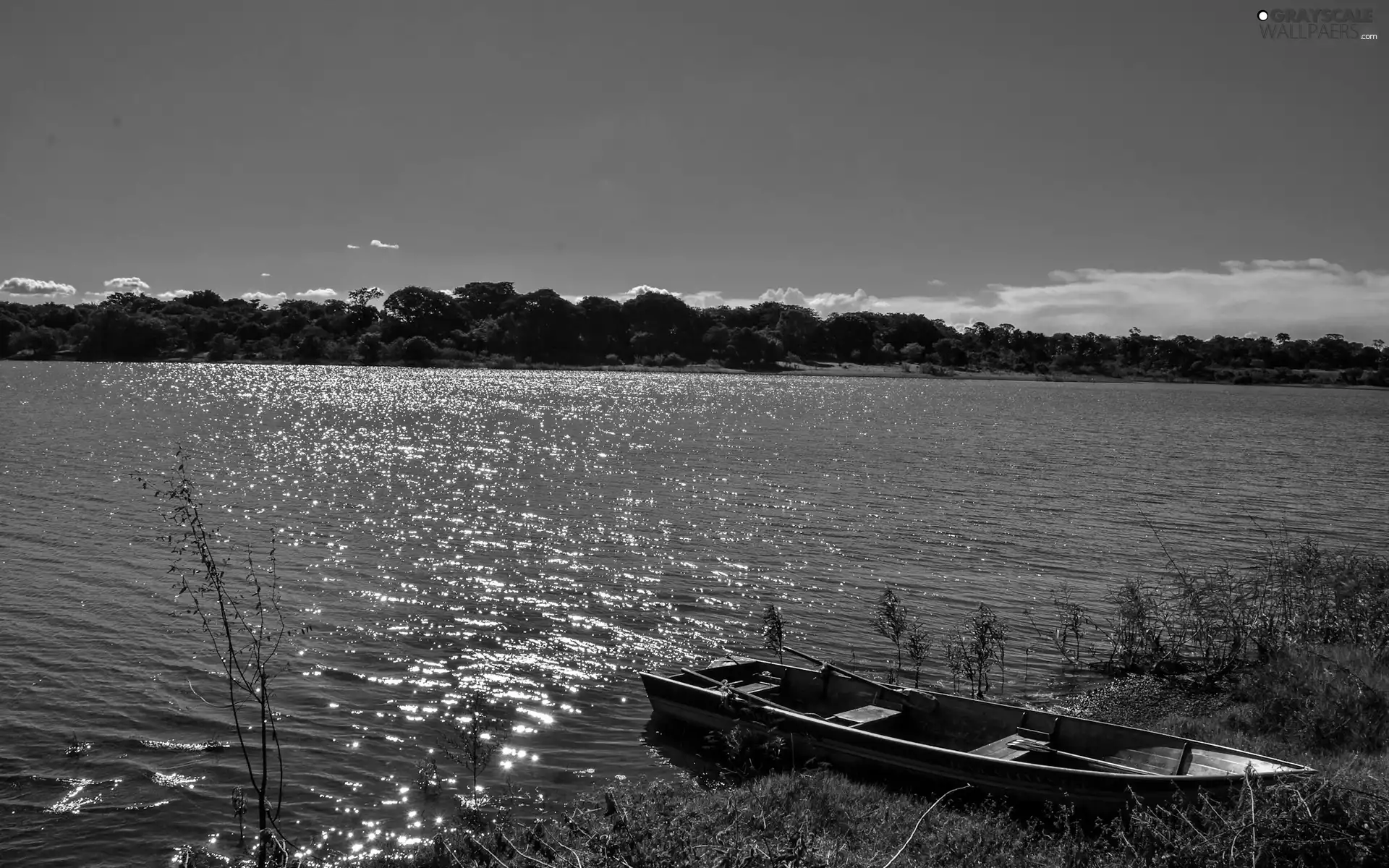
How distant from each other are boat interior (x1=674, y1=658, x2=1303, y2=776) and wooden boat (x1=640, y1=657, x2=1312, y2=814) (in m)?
0.02

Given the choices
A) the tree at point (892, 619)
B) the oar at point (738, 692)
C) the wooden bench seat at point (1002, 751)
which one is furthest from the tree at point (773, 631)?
the wooden bench seat at point (1002, 751)

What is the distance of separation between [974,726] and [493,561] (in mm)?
16161

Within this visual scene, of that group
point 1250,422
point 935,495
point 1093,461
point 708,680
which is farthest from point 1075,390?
point 708,680

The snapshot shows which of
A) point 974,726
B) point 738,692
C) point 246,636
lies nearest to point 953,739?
point 974,726

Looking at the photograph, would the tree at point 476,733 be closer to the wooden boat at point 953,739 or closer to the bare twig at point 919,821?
the wooden boat at point 953,739

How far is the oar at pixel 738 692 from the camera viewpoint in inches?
540

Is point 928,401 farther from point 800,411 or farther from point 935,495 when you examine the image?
point 935,495

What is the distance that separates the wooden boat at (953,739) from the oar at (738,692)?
0.03 metres

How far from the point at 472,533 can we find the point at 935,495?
20.3 m

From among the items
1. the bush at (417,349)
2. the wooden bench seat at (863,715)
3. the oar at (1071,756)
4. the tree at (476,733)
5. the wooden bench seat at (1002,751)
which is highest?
the bush at (417,349)

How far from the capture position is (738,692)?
14141 mm

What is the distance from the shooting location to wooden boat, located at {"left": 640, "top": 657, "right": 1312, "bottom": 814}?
417 inches

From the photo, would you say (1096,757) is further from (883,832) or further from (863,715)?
(883,832)

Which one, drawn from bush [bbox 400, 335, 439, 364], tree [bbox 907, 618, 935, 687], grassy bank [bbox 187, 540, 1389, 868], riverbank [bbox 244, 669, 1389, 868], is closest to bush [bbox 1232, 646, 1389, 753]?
grassy bank [bbox 187, 540, 1389, 868]
